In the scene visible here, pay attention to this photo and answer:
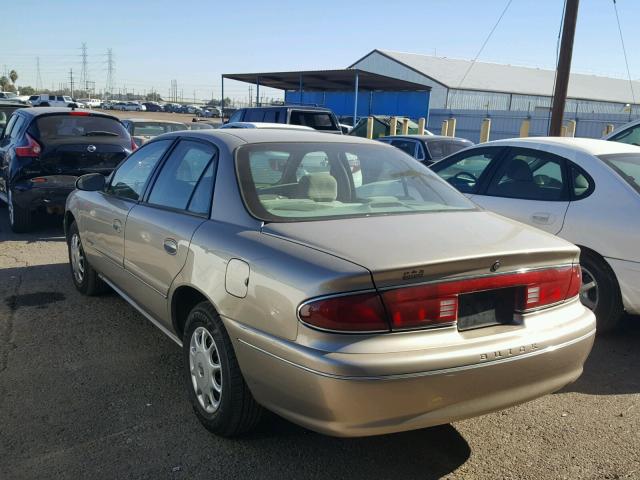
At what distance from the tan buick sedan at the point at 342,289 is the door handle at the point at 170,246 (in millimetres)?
19

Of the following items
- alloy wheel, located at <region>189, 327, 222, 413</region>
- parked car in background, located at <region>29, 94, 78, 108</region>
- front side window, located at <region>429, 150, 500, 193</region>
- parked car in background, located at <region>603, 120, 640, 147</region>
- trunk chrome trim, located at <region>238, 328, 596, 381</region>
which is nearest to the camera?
trunk chrome trim, located at <region>238, 328, 596, 381</region>

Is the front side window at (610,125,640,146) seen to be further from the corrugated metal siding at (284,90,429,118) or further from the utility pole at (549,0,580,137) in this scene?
the corrugated metal siding at (284,90,429,118)

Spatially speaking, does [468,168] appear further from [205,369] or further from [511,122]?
[511,122]

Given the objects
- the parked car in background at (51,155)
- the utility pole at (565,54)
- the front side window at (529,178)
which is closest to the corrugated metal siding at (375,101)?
the utility pole at (565,54)

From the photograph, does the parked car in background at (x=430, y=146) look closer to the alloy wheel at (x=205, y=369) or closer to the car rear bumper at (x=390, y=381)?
the alloy wheel at (x=205, y=369)

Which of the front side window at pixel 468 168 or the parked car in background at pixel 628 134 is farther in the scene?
the parked car in background at pixel 628 134

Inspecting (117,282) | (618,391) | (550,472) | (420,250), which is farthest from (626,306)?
(117,282)

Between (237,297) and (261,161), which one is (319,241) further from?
(261,161)

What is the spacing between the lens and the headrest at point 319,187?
343 cm

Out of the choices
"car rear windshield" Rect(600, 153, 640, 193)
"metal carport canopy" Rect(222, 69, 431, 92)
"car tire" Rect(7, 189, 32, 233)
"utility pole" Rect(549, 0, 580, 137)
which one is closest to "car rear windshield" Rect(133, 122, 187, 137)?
"car tire" Rect(7, 189, 32, 233)

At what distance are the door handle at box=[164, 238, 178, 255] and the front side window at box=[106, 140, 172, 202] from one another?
816mm

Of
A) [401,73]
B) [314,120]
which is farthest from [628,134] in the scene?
[401,73]

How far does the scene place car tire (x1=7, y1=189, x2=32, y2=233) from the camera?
8.00 meters

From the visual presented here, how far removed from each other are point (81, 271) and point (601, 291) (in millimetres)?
4478
